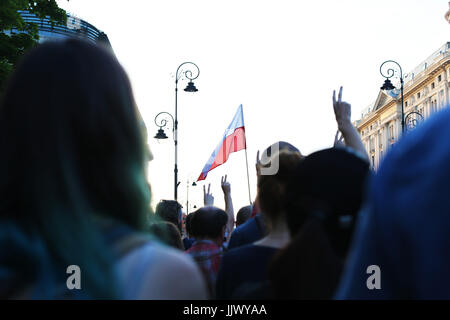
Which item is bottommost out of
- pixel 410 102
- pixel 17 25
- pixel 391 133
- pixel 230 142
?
pixel 230 142

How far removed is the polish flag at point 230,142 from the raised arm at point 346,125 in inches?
269

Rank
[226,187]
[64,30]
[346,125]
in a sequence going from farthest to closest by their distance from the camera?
1. [64,30]
2. [226,187]
3. [346,125]

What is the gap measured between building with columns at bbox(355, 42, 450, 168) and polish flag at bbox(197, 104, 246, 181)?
38.2m

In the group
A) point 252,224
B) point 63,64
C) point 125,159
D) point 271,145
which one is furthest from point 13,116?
point 252,224

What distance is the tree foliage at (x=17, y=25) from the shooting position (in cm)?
1145

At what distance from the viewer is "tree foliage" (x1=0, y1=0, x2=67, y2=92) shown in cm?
1145

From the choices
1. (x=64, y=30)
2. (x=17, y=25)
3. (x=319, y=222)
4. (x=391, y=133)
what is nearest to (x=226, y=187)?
(x=319, y=222)

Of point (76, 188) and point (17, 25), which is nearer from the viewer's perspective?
point (76, 188)

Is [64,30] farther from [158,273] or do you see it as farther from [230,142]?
[158,273]

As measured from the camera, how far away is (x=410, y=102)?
7500 cm

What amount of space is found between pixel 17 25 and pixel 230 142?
5.68 metres

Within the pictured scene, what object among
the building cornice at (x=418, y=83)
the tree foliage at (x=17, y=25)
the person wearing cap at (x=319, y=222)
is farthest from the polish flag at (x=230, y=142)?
the building cornice at (x=418, y=83)

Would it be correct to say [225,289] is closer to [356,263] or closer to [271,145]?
[271,145]

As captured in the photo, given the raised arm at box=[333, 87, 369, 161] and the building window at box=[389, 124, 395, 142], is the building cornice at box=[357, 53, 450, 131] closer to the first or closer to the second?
the building window at box=[389, 124, 395, 142]
